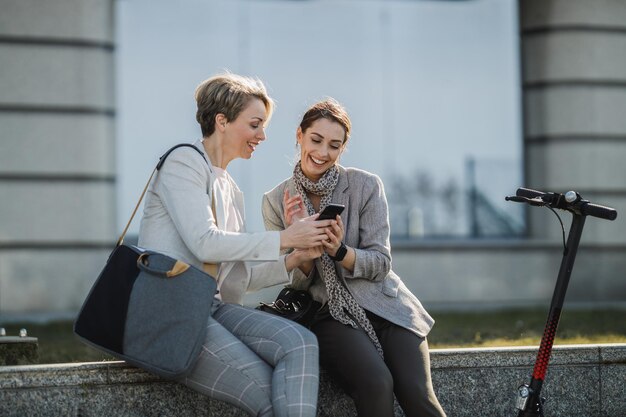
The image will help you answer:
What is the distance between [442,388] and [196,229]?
1773 millimetres

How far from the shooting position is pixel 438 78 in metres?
11.9

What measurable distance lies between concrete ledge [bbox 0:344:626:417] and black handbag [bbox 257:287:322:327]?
1.12 feet

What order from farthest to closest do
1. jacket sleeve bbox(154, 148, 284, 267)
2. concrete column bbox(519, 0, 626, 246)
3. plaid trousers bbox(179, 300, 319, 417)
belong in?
1. concrete column bbox(519, 0, 626, 246)
2. jacket sleeve bbox(154, 148, 284, 267)
3. plaid trousers bbox(179, 300, 319, 417)

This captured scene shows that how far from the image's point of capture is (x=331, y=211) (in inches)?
178

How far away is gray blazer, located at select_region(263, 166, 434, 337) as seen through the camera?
478cm

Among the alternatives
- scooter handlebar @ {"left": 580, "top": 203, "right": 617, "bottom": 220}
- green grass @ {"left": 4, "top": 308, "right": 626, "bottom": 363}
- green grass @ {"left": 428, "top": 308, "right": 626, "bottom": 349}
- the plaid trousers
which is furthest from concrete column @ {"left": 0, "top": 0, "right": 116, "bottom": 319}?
scooter handlebar @ {"left": 580, "top": 203, "right": 617, "bottom": 220}

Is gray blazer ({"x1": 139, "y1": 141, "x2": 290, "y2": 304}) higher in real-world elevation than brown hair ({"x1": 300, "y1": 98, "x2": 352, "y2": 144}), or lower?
lower

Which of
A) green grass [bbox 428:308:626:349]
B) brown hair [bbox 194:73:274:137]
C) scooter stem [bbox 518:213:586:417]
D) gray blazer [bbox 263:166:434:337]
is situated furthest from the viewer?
green grass [bbox 428:308:626:349]

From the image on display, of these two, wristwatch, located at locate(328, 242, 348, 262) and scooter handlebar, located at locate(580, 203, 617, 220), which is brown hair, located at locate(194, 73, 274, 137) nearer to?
wristwatch, located at locate(328, 242, 348, 262)

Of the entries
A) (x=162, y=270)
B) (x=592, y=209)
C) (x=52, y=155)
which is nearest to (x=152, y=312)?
(x=162, y=270)

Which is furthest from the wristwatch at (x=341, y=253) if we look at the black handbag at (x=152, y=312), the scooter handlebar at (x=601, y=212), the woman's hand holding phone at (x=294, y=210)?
the scooter handlebar at (x=601, y=212)

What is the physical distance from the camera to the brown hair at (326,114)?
4934 mm

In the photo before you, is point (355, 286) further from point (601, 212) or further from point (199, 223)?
point (601, 212)

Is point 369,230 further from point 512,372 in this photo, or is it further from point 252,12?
point 252,12
